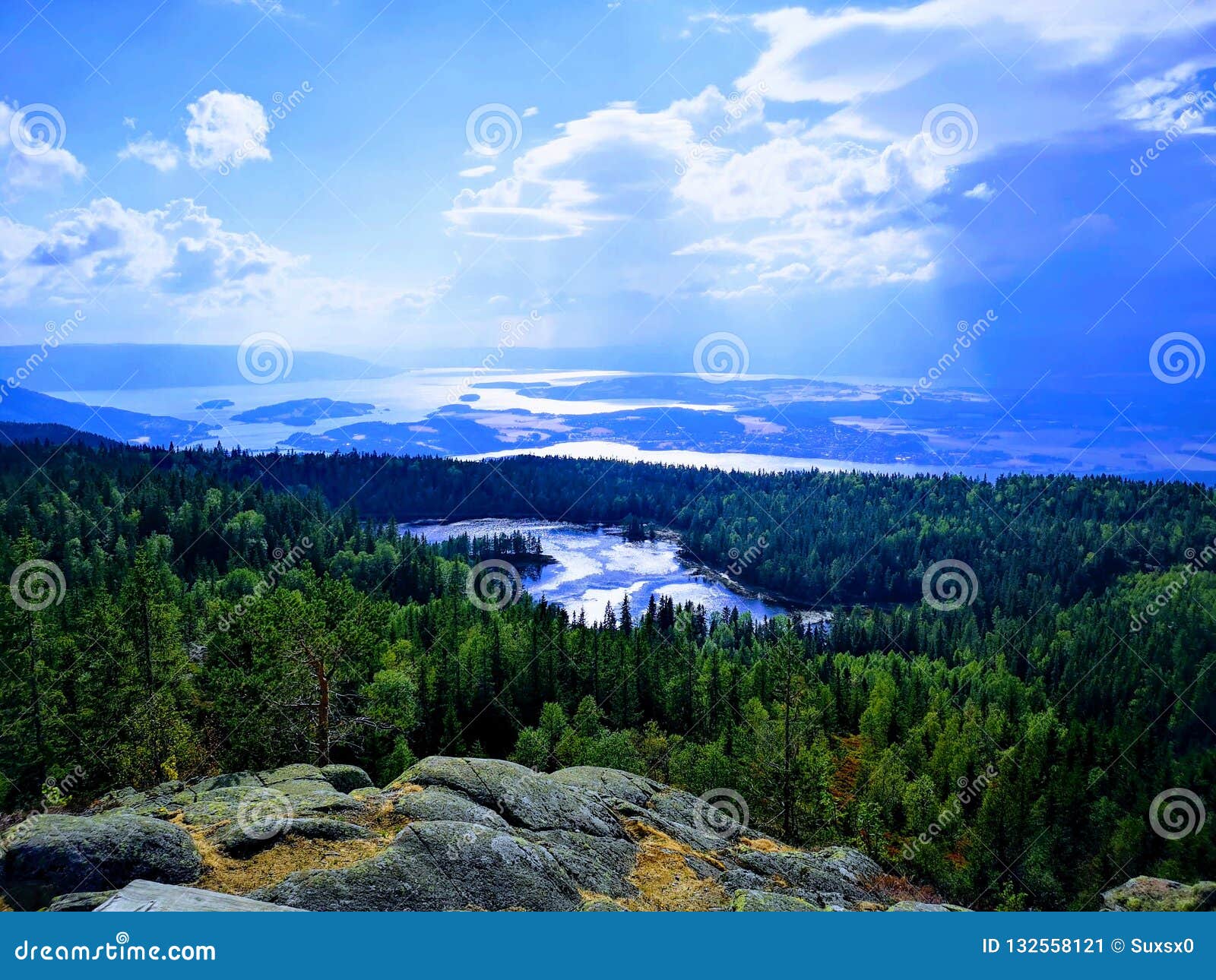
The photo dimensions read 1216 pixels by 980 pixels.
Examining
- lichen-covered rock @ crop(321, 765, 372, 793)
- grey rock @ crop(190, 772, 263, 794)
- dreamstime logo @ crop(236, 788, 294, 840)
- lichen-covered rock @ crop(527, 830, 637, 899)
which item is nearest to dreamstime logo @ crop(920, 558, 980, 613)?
lichen-covered rock @ crop(321, 765, 372, 793)

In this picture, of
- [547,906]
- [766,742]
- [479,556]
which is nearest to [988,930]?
[547,906]

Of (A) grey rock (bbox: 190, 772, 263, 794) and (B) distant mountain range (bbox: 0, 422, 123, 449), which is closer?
(A) grey rock (bbox: 190, 772, 263, 794)

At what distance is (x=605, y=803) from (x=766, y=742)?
15380 millimetres

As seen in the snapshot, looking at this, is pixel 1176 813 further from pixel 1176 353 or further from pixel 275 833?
pixel 275 833

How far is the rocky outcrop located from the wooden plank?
0.88 ft

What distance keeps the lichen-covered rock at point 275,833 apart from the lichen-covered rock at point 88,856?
0.65 metres

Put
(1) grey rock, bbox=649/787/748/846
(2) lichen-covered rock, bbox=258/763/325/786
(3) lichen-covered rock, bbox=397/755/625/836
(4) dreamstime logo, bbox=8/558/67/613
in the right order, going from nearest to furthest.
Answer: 1. (3) lichen-covered rock, bbox=397/755/625/836
2. (2) lichen-covered rock, bbox=258/763/325/786
3. (1) grey rock, bbox=649/787/748/846
4. (4) dreamstime logo, bbox=8/558/67/613

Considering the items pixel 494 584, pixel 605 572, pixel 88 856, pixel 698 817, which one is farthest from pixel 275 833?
pixel 605 572

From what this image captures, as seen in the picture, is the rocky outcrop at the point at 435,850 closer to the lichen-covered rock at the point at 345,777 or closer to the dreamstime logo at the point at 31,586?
the lichen-covered rock at the point at 345,777

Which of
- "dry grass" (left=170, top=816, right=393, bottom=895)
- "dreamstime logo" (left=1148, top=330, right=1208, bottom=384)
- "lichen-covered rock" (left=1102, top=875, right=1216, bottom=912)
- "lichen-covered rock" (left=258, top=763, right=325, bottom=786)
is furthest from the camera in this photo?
"dreamstime logo" (left=1148, top=330, right=1208, bottom=384)

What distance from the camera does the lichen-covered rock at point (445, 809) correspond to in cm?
1375

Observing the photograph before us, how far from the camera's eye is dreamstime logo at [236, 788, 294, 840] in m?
12.5

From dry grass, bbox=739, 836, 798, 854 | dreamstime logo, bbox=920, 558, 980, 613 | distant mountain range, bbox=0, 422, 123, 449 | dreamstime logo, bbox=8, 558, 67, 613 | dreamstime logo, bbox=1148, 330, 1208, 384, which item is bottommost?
dreamstime logo, bbox=920, 558, 980, 613

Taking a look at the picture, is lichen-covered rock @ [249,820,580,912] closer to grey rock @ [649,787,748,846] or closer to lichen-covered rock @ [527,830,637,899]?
lichen-covered rock @ [527,830,637,899]
